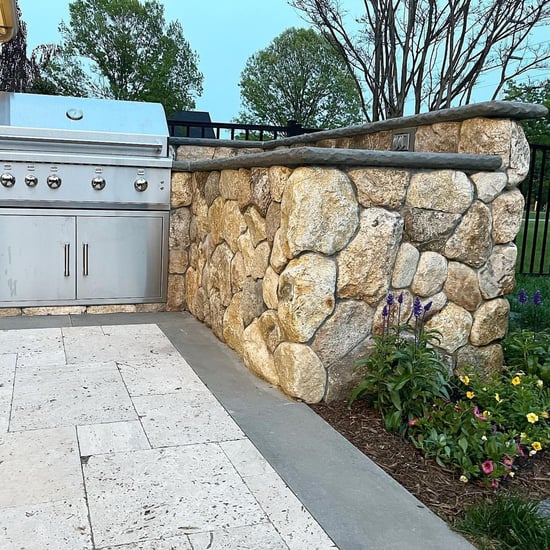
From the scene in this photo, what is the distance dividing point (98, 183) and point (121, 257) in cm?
53

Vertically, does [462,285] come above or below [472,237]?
below

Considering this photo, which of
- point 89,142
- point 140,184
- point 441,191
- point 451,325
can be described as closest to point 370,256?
point 441,191

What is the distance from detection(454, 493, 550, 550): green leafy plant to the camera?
160cm

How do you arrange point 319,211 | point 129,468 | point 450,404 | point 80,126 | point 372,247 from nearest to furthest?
1. point 129,468
2. point 450,404
3. point 319,211
4. point 372,247
5. point 80,126

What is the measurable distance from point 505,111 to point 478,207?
418 millimetres

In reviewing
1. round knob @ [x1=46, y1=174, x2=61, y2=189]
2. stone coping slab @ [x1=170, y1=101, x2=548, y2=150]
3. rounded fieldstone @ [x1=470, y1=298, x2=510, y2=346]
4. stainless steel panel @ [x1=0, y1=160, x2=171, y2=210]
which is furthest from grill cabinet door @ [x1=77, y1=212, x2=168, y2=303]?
rounded fieldstone @ [x1=470, y1=298, x2=510, y2=346]

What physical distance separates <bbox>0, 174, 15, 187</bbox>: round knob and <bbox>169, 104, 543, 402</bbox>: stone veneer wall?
5.81 feet

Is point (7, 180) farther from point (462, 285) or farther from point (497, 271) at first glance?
point (497, 271)

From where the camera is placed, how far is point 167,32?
2998cm

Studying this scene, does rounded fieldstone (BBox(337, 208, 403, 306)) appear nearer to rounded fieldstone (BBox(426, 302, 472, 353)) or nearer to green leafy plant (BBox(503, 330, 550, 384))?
rounded fieldstone (BBox(426, 302, 472, 353))

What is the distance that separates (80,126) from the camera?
428 centimetres

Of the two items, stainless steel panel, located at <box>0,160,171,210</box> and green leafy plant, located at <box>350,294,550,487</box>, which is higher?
stainless steel panel, located at <box>0,160,171,210</box>

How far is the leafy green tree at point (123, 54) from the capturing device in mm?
28609

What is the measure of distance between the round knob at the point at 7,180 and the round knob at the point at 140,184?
30.7 inches
